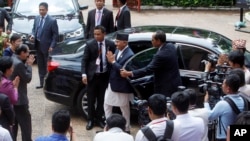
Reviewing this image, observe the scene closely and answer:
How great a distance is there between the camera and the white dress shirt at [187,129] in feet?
17.3

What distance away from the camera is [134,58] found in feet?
26.8

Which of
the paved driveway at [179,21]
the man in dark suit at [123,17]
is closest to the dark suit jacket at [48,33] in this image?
the paved driveway at [179,21]

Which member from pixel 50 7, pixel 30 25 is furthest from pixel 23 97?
pixel 50 7

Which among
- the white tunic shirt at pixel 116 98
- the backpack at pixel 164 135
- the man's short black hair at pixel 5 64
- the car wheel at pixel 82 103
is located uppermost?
the man's short black hair at pixel 5 64

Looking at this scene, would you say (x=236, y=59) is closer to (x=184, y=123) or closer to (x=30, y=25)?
(x=184, y=123)

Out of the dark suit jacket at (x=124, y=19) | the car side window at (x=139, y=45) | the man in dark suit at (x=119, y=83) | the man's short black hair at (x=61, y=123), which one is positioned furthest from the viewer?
the dark suit jacket at (x=124, y=19)

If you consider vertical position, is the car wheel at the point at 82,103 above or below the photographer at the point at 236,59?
below

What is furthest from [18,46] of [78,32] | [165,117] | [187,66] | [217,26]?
[217,26]

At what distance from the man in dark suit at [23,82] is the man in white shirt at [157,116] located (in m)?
2.30

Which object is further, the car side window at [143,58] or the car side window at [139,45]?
the car side window at [139,45]

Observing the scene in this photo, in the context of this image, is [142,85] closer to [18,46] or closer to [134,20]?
[18,46]

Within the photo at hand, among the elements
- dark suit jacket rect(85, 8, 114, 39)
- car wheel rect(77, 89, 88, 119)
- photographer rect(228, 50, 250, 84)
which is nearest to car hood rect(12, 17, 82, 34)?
dark suit jacket rect(85, 8, 114, 39)

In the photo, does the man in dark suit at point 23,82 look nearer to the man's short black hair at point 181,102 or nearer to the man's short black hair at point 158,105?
the man's short black hair at point 158,105

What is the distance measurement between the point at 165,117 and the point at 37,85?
5787 millimetres
